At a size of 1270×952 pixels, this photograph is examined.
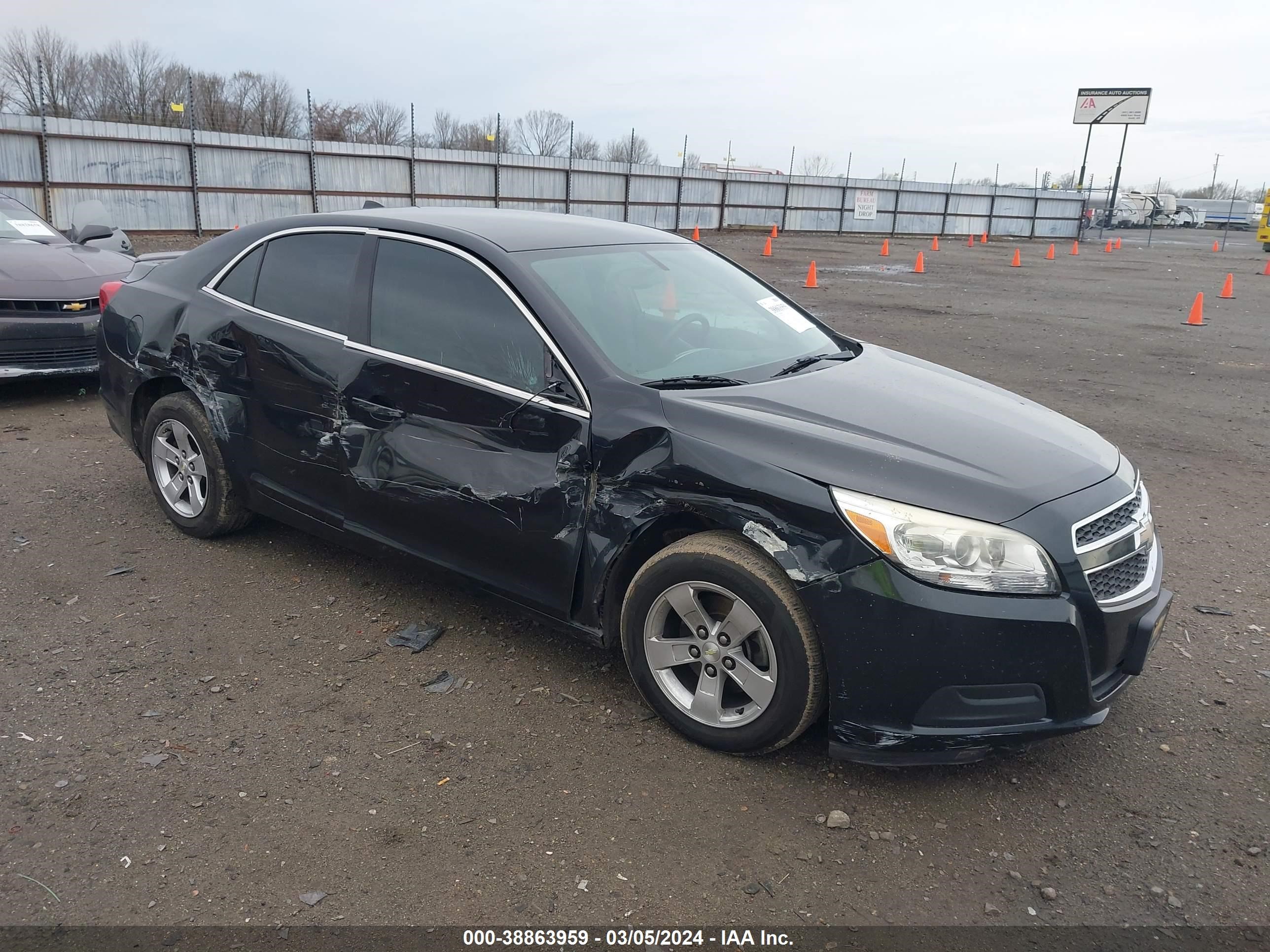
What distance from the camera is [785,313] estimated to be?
14.5 feet

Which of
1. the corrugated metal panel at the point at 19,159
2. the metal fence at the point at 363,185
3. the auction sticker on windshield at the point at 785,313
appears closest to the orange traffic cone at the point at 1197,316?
the metal fence at the point at 363,185

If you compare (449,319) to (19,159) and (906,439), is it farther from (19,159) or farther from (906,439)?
(19,159)

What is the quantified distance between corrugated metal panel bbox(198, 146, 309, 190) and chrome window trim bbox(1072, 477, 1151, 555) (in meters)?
24.5

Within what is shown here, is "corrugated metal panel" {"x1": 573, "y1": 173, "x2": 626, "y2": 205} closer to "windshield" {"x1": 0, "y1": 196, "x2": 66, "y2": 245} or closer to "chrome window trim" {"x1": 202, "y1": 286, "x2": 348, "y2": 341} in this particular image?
"windshield" {"x1": 0, "y1": 196, "x2": 66, "y2": 245}

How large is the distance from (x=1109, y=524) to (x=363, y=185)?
26.8 metres

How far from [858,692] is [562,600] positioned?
1090mm

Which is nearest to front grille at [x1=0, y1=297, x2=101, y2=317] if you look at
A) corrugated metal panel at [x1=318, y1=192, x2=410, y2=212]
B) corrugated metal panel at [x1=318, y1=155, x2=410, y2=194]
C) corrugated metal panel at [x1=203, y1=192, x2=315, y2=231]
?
corrugated metal panel at [x1=203, y1=192, x2=315, y2=231]

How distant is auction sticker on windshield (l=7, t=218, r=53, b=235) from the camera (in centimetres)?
823

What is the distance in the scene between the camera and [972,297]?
58.3 feet

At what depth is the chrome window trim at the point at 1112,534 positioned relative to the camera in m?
2.85

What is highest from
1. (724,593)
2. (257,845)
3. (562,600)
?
(724,593)

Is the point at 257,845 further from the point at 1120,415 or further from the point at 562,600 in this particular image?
the point at 1120,415

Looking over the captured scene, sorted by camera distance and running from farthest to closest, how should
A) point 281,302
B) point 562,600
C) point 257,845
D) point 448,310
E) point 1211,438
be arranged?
1. point 1211,438
2. point 281,302
3. point 448,310
4. point 562,600
5. point 257,845

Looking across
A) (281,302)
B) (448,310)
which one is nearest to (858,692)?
(448,310)
